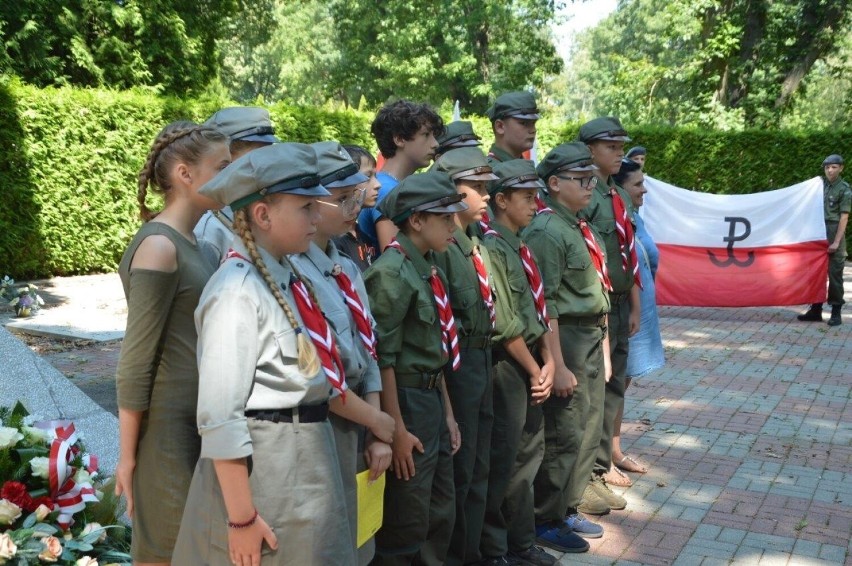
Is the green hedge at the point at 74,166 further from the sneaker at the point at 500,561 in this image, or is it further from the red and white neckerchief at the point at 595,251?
the sneaker at the point at 500,561

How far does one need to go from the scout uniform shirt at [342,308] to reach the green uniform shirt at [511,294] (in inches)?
49.7

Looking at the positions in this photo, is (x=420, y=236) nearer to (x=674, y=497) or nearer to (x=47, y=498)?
(x=47, y=498)

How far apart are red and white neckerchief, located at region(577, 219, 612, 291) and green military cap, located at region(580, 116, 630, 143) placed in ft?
2.33

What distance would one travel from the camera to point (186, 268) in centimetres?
303

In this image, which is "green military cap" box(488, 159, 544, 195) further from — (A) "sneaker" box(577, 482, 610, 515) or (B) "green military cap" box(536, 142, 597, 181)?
(A) "sneaker" box(577, 482, 610, 515)

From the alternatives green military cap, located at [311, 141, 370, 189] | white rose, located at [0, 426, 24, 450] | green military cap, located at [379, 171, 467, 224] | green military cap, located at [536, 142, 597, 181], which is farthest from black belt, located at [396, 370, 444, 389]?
green military cap, located at [536, 142, 597, 181]

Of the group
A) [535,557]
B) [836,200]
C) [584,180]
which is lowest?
[535,557]

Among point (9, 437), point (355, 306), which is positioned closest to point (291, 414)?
point (355, 306)

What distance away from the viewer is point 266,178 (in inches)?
105

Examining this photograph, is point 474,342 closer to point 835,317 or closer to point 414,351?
point 414,351

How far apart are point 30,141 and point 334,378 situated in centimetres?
1308

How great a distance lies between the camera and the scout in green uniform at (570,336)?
509 centimetres

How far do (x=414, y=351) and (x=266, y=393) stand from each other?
1.35m

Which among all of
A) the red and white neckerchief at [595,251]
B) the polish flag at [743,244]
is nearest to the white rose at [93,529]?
the red and white neckerchief at [595,251]
